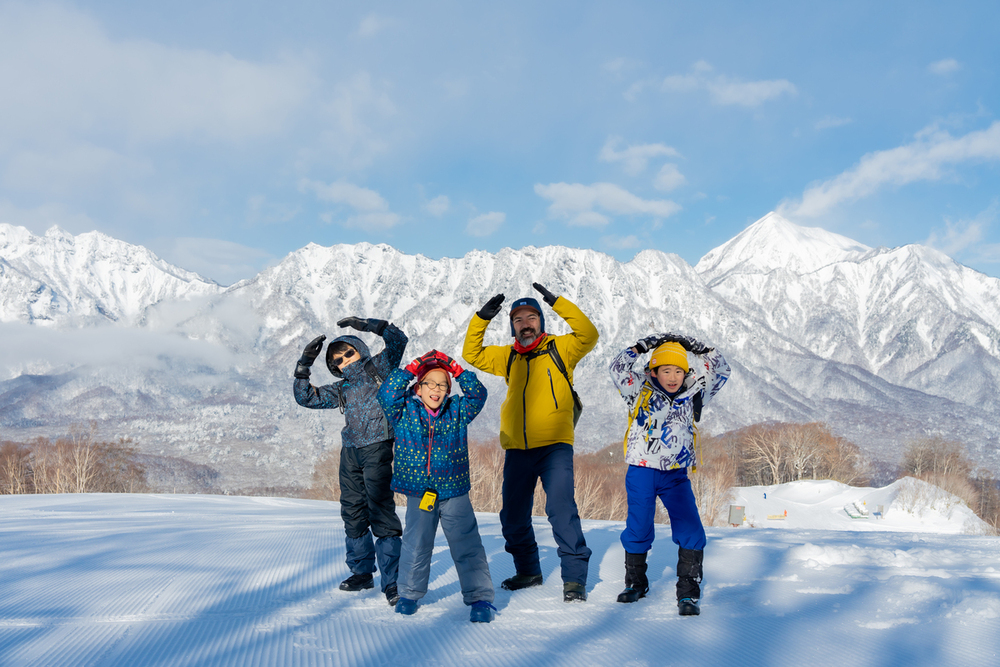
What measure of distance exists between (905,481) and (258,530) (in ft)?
194

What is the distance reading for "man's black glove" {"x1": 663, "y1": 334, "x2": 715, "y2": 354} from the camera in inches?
152

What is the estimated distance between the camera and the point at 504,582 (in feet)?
13.2

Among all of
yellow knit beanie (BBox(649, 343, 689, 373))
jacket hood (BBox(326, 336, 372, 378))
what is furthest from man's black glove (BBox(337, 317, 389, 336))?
yellow knit beanie (BBox(649, 343, 689, 373))

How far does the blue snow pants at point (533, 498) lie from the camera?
3.96 m

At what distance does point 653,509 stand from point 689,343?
117cm

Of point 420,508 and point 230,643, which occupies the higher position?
point 420,508

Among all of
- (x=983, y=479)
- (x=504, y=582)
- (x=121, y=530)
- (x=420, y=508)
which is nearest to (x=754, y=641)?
(x=504, y=582)

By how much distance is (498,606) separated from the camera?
3594 millimetres

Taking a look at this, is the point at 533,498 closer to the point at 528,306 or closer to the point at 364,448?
the point at 364,448

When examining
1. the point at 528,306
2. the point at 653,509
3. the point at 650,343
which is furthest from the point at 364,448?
the point at 650,343

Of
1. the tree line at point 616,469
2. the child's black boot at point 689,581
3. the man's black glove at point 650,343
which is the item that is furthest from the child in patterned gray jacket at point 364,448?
the tree line at point 616,469

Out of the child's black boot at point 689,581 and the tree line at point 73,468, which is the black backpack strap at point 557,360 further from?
the tree line at point 73,468

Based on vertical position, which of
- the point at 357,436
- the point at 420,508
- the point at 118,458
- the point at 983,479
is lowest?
the point at 983,479

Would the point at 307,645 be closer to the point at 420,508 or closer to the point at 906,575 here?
the point at 420,508
